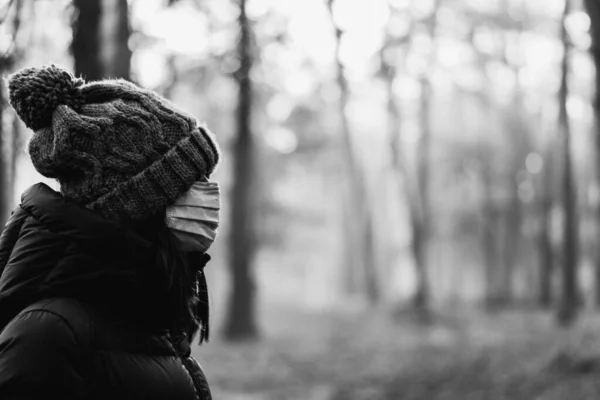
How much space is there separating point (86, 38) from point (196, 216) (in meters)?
5.85

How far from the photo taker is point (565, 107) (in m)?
16.3

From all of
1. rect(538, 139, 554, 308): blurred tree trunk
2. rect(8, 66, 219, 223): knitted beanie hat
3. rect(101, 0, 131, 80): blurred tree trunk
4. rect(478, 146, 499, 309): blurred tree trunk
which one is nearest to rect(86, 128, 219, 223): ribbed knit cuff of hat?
rect(8, 66, 219, 223): knitted beanie hat

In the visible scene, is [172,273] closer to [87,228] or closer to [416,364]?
[87,228]

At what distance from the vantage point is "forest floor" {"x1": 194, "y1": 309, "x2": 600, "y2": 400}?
10320 mm

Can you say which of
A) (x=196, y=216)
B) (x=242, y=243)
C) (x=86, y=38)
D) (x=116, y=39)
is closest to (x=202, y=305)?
(x=196, y=216)

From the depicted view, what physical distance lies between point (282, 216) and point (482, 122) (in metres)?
9.44

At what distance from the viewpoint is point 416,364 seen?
12102 mm

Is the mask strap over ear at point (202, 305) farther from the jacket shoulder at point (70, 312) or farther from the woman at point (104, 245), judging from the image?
the jacket shoulder at point (70, 312)

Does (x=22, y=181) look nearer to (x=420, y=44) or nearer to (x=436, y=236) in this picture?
(x=420, y=44)

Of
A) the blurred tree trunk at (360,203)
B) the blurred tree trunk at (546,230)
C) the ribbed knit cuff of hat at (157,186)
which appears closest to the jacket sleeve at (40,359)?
the ribbed knit cuff of hat at (157,186)

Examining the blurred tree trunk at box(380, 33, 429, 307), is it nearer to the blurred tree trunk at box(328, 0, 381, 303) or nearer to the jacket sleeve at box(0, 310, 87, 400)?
the blurred tree trunk at box(328, 0, 381, 303)

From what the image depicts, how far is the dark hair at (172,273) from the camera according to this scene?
1903 mm

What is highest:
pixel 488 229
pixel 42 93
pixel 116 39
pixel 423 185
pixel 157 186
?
pixel 116 39

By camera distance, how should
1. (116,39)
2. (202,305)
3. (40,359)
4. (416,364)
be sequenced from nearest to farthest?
1. (40,359)
2. (202,305)
3. (116,39)
4. (416,364)
